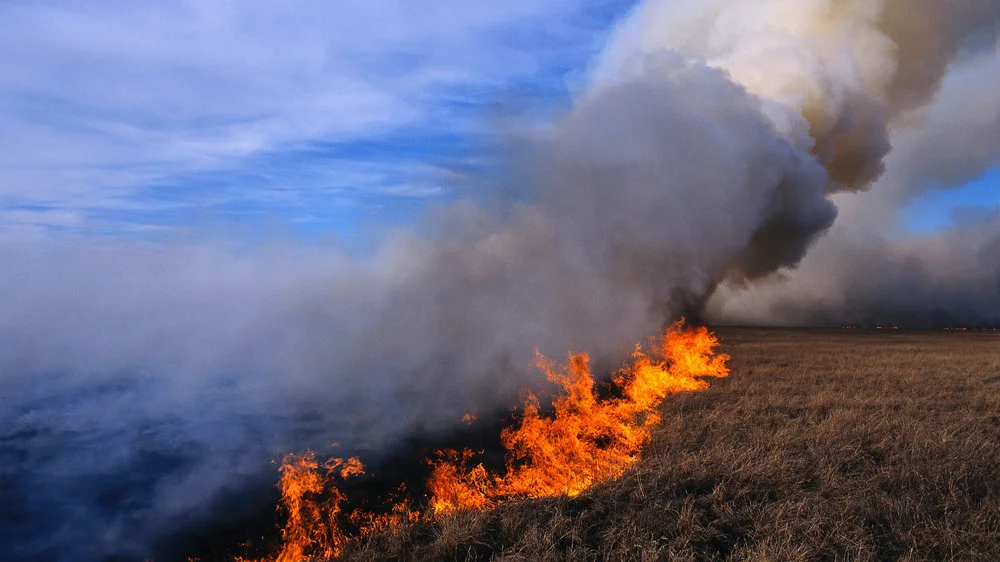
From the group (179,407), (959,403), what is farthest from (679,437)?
(179,407)

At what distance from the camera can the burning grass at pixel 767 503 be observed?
196 inches

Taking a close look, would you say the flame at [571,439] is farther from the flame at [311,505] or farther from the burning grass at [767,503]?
the flame at [311,505]

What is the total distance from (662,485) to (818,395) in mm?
8034

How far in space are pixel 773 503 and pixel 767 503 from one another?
4.8 inches

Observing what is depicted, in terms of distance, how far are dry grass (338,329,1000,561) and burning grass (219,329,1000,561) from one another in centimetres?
2

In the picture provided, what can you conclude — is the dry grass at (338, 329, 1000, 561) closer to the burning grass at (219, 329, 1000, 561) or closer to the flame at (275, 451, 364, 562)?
the burning grass at (219, 329, 1000, 561)

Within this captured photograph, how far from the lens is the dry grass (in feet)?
16.3

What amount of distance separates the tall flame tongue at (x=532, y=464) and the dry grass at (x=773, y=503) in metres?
0.66

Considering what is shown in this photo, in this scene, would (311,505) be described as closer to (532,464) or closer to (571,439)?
(532,464)

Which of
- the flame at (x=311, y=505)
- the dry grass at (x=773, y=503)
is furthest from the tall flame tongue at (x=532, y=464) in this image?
the dry grass at (x=773, y=503)

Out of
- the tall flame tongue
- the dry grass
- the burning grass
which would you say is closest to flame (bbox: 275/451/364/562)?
the tall flame tongue

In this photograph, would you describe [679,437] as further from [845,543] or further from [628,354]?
[628,354]

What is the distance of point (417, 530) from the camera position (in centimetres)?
544

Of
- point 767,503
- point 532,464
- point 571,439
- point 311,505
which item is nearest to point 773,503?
point 767,503
